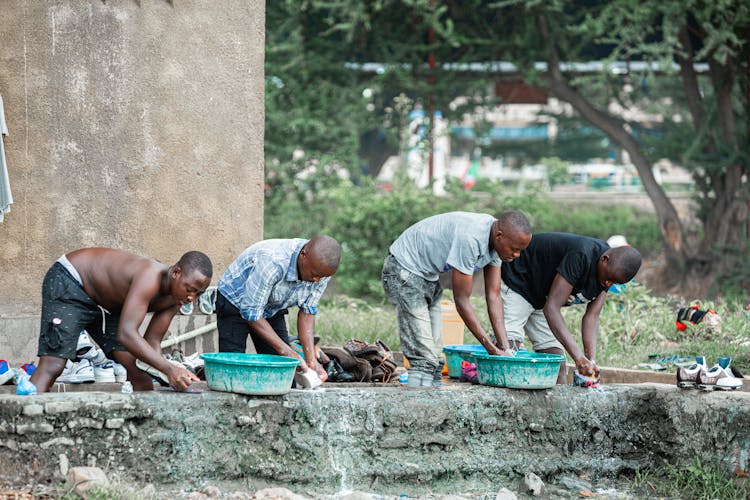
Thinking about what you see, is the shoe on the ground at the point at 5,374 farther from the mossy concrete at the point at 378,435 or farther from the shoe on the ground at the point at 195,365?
the shoe on the ground at the point at 195,365

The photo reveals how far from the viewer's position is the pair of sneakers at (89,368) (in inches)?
265

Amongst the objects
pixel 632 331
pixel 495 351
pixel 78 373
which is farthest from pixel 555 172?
pixel 78 373

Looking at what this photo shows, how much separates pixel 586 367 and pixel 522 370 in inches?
19.5

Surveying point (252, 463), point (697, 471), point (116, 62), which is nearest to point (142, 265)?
point (252, 463)

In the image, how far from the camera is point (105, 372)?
7020 millimetres

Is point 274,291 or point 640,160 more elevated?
point 640,160

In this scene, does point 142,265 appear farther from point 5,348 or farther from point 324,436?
point 5,348

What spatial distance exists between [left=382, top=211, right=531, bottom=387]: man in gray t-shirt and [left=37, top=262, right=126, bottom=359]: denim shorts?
6.62ft

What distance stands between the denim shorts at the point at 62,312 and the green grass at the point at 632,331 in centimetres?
349

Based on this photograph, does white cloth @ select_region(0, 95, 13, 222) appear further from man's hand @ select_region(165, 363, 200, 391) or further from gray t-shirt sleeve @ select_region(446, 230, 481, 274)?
gray t-shirt sleeve @ select_region(446, 230, 481, 274)

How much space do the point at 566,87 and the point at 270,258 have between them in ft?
32.0

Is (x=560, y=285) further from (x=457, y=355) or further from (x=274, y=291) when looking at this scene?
(x=274, y=291)

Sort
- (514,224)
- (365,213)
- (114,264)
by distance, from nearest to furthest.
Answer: (114,264), (514,224), (365,213)

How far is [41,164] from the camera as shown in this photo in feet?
24.4
